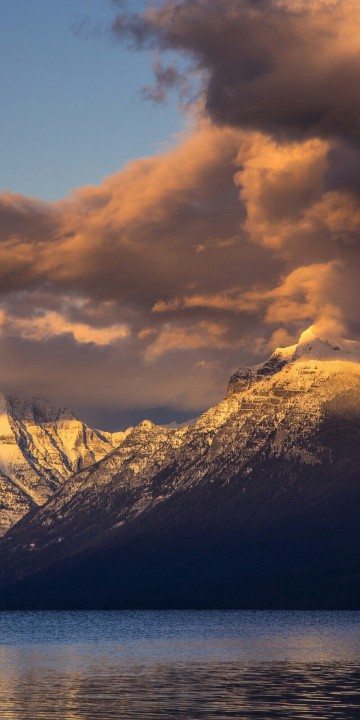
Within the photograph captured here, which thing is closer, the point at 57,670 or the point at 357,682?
the point at 357,682

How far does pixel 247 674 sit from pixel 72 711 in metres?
46.3

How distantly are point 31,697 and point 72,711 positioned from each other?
1491cm

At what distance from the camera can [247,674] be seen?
174 meters

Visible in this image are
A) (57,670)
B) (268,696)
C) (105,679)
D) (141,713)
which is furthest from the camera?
(57,670)

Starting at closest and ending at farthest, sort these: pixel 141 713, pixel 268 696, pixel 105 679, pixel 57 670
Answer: pixel 141 713, pixel 268 696, pixel 105 679, pixel 57 670

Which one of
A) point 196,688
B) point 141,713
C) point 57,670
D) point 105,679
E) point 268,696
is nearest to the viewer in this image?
point 141,713

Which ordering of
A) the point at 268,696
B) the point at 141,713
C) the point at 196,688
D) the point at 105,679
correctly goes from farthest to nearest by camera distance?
1. the point at 105,679
2. the point at 196,688
3. the point at 268,696
4. the point at 141,713

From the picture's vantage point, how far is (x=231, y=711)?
130 metres

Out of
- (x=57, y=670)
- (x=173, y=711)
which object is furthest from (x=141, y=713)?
(x=57, y=670)

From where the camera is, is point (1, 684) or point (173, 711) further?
point (1, 684)

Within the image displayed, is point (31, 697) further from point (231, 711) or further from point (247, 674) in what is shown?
point (247, 674)

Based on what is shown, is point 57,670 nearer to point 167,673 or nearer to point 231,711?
point 167,673

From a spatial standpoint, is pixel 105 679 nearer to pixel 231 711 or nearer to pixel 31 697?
pixel 31 697

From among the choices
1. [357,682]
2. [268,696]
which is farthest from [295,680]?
[268,696]
